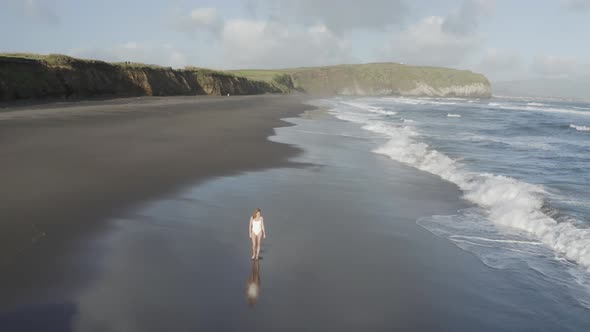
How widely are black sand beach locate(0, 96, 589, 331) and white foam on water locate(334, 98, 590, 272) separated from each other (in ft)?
3.48

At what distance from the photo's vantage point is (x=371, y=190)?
46.8 ft

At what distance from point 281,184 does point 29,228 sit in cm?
745

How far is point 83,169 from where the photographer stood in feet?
45.4

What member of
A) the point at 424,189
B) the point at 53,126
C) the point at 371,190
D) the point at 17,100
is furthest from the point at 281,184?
the point at 17,100

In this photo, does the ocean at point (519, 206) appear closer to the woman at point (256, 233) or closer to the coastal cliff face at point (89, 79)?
the woman at point (256, 233)

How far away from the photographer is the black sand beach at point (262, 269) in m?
6.05

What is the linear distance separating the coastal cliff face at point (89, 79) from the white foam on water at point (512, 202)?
3108 cm

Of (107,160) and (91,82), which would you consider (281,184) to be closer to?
(107,160)

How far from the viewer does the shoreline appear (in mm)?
7824

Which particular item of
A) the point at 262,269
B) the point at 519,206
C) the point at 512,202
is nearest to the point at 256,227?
the point at 262,269

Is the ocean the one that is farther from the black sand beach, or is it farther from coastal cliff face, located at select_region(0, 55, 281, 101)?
coastal cliff face, located at select_region(0, 55, 281, 101)

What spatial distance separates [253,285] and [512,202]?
9114 mm

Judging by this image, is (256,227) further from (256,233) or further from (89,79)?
(89,79)

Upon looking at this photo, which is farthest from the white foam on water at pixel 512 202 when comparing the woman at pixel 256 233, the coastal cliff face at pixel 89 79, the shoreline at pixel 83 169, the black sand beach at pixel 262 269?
the coastal cliff face at pixel 89 79
